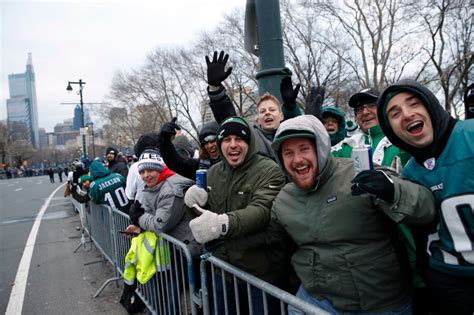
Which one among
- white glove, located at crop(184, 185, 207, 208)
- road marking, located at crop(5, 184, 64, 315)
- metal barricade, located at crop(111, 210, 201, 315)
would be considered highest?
white glove, located at crop(184, 185, 207, 208)

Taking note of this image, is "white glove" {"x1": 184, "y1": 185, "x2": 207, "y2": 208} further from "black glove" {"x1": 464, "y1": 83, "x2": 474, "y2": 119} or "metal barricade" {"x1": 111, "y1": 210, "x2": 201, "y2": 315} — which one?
"black glove" {"x1": 464, "y1": 83, "x2": 474, "y2": 119}

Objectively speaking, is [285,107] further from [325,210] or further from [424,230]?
[424,230]

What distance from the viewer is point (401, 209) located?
1.63 metres

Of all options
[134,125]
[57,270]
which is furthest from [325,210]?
[134,125]

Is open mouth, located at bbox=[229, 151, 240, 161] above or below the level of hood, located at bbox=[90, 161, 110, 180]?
above

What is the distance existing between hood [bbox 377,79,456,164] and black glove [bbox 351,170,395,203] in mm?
277

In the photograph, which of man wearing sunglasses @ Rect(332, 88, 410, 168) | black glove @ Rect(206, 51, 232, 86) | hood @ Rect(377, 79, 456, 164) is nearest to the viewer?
hood @ Rect(377, 79, 456, 164)

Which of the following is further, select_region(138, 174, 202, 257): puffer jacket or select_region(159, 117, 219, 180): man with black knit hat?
select_region(159, 117, 219, 180): man with black knit hat

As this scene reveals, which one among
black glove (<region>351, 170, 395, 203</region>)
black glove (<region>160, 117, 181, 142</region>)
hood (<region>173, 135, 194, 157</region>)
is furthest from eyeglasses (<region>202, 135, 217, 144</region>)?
black glove (<region>351, 170, 395, 203</region>)

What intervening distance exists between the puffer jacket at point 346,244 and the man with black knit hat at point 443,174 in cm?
19

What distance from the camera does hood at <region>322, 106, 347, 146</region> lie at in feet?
12.0

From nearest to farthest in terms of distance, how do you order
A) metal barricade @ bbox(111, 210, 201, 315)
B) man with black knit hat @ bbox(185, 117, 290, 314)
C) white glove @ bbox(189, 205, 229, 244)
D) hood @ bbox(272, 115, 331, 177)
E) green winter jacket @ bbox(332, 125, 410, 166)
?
hood @ bbox(272, 115, 331, 177) → white glove @ bbox(189, 205, 229, 244) → man with black knit hat @ bbox(185, 117, 290, 314) → green winter jacket @ bbox(332, 125, 410, 166) → metal barricade @ bbox(111, 210, 201, 315)

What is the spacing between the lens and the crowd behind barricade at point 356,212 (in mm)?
1625

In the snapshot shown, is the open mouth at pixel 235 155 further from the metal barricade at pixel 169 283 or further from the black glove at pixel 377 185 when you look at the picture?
the black glove at pixel 377 185
